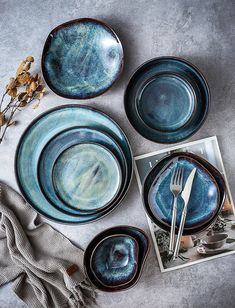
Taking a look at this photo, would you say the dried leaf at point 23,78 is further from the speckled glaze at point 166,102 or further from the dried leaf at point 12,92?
the speckled glaze at point 166,102

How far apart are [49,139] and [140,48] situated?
367mm

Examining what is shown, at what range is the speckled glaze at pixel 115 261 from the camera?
3.51 feet

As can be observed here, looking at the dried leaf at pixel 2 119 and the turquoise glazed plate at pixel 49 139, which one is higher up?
the dried leaf at pixel 2 119

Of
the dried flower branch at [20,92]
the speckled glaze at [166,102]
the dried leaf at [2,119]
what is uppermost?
the dried flower branch at [20,92]

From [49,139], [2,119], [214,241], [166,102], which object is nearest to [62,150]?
[49,139]

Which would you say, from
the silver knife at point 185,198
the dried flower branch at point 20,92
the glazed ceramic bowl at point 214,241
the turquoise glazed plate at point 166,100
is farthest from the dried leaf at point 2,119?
the glazed ceramic bowl at point 214,241

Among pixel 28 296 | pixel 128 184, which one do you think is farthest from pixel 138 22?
pixel 28 296

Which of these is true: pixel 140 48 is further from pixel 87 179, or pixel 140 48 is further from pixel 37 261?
pixel 37 261

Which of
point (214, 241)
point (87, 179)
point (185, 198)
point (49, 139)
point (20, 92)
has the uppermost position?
point (20, 92)

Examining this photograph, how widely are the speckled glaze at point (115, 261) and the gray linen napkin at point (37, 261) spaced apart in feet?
0.21

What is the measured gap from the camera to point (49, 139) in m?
1.06

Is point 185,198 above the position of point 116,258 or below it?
above

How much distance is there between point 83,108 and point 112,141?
0.12m

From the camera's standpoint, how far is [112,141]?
105cm
